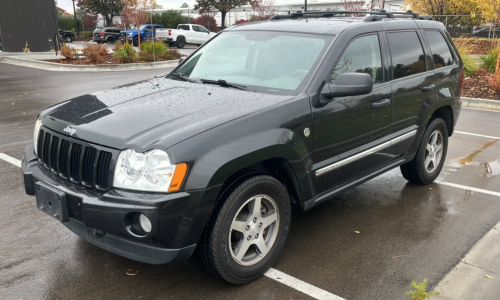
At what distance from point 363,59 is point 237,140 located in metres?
1.82

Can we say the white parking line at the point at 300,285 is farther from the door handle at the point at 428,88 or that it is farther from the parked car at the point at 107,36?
the parked car at the point at 107,36

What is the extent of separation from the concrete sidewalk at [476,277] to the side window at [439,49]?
7.23ft

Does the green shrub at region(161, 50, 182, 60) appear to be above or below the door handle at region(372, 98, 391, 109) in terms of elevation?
below

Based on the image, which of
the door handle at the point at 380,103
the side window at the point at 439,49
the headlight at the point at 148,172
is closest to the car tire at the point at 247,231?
the headlight at the point at 148,172

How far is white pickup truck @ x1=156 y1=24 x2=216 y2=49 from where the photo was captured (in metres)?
33.1

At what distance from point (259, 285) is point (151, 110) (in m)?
1.51

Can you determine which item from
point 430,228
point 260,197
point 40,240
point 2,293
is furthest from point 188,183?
point 430,228

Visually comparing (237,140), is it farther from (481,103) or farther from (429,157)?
(481,103)

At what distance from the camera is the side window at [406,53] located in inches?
185

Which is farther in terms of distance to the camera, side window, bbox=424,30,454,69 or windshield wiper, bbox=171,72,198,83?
side window, bbox=424,30,454,69

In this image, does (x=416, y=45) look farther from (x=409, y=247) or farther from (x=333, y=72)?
(x=409, y=247)

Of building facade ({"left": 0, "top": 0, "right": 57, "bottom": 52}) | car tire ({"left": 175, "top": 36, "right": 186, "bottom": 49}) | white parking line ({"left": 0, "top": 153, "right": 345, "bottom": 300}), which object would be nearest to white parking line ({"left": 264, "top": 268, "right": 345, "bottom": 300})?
white parking line ({"left": 0, "top": 153, "right": 345, "bottom": 300})

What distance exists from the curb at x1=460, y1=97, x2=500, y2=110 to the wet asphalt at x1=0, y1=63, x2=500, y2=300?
209 inches

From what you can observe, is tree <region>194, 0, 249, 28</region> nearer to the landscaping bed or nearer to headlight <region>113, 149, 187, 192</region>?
the landscaping bed
